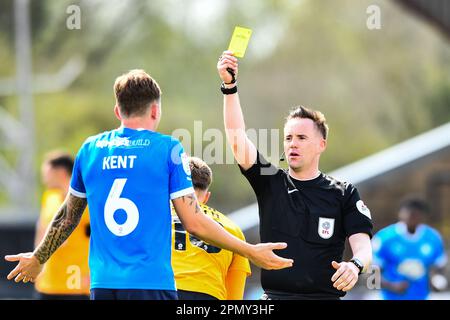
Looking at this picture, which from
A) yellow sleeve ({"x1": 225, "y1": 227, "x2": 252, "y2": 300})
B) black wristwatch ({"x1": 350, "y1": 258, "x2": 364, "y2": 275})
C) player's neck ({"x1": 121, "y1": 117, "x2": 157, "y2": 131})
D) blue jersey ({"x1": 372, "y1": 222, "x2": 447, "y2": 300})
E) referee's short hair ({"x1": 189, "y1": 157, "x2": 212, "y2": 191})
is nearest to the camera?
player's neck ({"x1": 121, "y1": 117, "x2": 157, "y2": 131})

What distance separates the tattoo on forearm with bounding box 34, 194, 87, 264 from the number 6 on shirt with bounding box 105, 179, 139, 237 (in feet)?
1.50

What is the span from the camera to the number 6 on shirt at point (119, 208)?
5.36 m

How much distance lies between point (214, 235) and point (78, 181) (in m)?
0.88

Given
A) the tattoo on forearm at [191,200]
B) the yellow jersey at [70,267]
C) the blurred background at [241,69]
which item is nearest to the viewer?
the tattoo on forearm at [191,200]

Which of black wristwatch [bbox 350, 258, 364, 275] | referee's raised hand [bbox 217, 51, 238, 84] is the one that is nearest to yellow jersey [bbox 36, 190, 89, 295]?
referee's raised hand [bbox 217, 51, 238, 84]

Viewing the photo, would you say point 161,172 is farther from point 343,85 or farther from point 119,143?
point 343,85

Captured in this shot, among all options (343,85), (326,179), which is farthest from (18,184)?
(326,179)

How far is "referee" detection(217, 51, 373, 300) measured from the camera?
248 inches

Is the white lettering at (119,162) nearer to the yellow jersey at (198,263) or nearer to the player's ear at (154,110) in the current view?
the player's ear at (154,110)

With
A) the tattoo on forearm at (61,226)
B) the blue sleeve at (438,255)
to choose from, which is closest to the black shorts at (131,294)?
the tattoo on forearm at (61,226)

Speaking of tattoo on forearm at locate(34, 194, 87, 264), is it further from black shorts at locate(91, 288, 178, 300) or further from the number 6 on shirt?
black shorts at locate(91, 288, 178, 300)

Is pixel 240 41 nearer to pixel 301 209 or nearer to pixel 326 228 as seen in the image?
pixel 301 209

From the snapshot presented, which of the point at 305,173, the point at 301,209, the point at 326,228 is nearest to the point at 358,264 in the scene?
the point at 326,228

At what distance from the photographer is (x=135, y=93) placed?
18.2 ft
